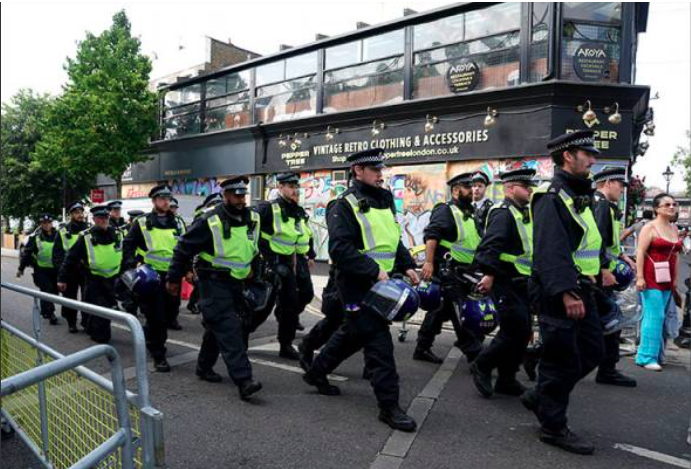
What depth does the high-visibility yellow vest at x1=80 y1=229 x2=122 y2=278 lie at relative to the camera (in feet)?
23.7

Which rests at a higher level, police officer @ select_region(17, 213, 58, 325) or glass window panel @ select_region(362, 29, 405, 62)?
glass window panel @ select_region(362, 29, 405, 62)

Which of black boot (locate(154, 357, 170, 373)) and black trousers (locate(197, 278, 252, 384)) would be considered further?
black boot (locate(154, 357, 170, 373))

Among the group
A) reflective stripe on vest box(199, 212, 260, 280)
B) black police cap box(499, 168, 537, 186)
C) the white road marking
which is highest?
black police cap box(499, 168, 537, 186)

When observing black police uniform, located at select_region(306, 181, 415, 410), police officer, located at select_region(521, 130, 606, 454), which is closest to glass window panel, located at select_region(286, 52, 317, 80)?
black police uniform, located at select_region(306, 181, 415, 410)

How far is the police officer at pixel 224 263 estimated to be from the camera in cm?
477

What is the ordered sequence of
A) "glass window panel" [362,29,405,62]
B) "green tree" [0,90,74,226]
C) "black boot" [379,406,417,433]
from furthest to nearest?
1. "green tree" [0,90,74,226]
2. "glass window panel" [362,29,405,62]
3. "black boot" [379,406,417,433]

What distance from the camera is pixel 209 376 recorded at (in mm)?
5332

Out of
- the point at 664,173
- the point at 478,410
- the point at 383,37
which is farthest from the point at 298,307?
the point at 664,173

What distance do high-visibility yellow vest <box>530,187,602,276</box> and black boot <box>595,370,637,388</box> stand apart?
2.06 meters

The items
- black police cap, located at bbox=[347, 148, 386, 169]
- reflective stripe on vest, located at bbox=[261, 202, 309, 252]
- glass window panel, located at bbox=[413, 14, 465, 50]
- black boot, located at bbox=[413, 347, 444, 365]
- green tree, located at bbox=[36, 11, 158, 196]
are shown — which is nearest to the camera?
black police cap, located at bbox=[347, 148, 386, 169]

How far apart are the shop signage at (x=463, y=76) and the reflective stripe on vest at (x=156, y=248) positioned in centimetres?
928

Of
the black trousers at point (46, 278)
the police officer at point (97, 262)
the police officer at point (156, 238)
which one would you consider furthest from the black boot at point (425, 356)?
the black trousers at point (46, 278)

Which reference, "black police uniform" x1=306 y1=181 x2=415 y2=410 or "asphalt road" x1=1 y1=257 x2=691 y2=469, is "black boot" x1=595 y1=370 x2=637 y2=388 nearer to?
"asphalt road" x1=1 y1=257 x2=691 y2=469

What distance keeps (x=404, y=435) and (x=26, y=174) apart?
95.9 feet
